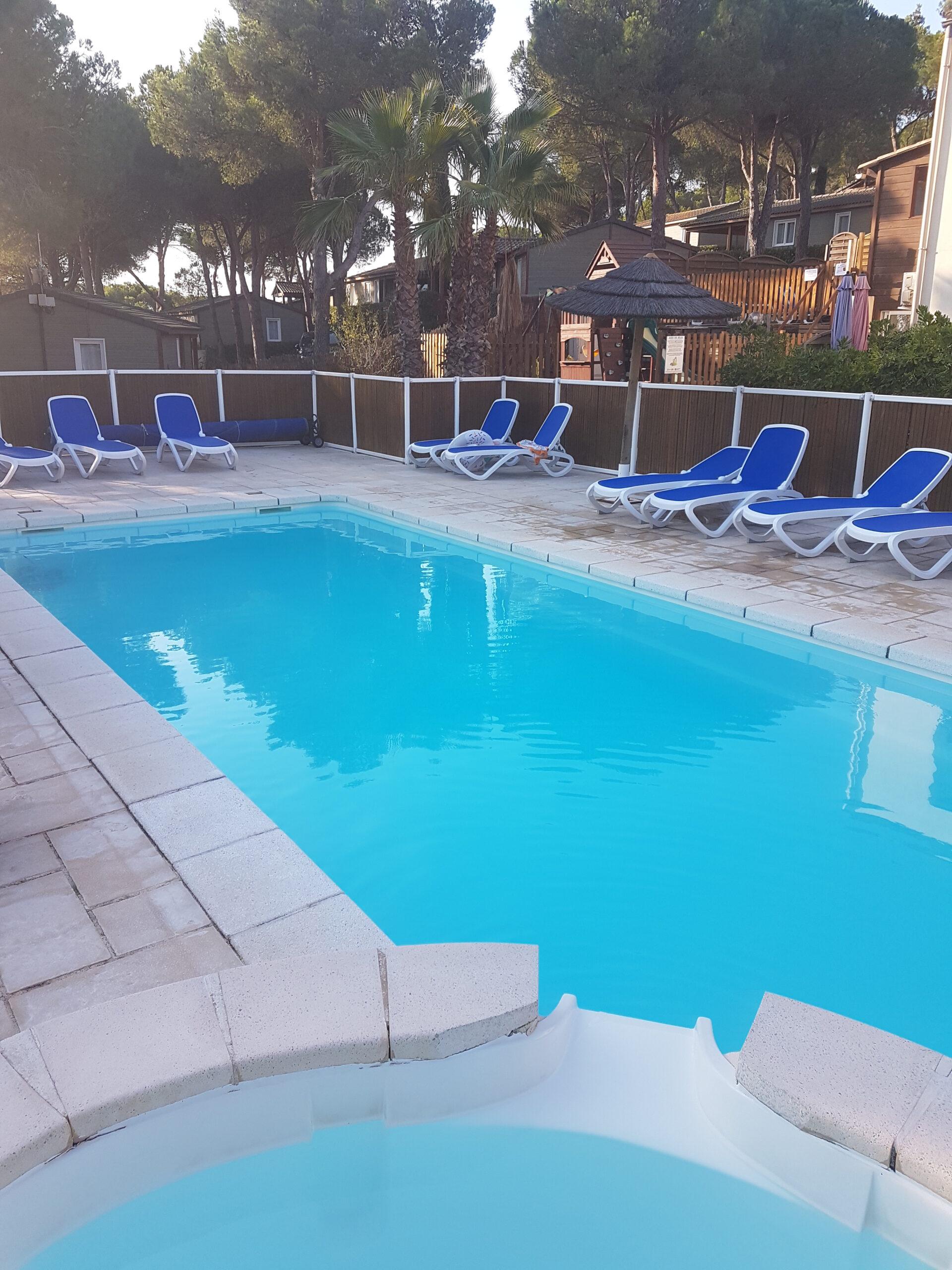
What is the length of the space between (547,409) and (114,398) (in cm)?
642

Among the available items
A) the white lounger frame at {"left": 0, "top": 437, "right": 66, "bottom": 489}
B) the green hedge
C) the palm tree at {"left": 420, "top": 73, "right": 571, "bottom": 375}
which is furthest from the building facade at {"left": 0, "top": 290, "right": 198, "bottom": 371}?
the green hedge

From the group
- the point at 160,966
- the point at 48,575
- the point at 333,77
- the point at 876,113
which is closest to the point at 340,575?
the point at 48,575

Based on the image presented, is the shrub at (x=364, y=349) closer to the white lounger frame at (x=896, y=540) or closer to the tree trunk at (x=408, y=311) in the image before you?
the tree trunk at (x=408, y=311)

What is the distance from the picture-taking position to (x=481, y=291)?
53.9ft

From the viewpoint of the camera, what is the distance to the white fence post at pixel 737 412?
33.8 ft

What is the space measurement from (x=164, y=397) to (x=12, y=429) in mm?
2141

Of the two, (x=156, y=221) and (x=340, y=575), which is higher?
(x=156, y=221)

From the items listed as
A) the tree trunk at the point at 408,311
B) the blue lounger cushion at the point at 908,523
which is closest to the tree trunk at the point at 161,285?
the tree trunk at the point at 408,311

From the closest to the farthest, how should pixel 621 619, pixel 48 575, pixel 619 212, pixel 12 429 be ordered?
pixel 621 619 < pixel 48 575 < pixel 12 429 < pixel 619 212

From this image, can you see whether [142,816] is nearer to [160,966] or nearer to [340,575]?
[160,966]

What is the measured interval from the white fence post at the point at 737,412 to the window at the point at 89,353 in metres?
21.1

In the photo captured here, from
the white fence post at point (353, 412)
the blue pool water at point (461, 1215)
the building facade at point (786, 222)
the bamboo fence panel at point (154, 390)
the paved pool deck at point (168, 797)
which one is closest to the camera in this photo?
the blue pool water at point (461, 1215)

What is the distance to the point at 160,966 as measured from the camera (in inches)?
111

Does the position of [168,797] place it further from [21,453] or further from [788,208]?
[788,208]
